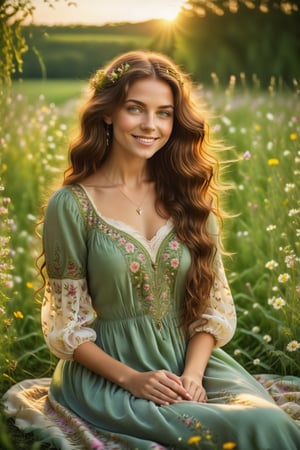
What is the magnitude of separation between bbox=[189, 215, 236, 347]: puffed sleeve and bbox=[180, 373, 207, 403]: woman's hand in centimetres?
26

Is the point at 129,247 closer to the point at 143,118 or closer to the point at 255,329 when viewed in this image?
the point at 143,118

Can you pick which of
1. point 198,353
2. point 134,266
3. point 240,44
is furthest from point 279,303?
point 240,44

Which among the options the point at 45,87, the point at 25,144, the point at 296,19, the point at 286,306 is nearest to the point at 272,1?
the point at 296,19

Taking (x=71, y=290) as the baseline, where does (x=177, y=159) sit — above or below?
above

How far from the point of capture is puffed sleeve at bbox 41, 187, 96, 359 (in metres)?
3.20

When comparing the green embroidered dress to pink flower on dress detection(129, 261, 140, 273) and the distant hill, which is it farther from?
the distant hill

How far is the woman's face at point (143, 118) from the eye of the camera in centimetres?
324

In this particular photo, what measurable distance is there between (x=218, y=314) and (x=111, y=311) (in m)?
0.45

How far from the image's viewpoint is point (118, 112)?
3285 mm

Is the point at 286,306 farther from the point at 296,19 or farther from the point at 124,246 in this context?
the point at 296,19

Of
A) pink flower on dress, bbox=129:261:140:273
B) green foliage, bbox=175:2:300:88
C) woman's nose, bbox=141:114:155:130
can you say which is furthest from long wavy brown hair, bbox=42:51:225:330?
green foliage, bbox=175:2:300:88

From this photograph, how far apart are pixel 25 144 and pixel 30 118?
0.20 m

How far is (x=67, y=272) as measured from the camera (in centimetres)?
322

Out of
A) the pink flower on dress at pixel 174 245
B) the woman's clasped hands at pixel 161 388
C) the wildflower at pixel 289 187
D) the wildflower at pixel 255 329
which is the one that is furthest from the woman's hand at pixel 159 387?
the wildflower at pixel 289 187
